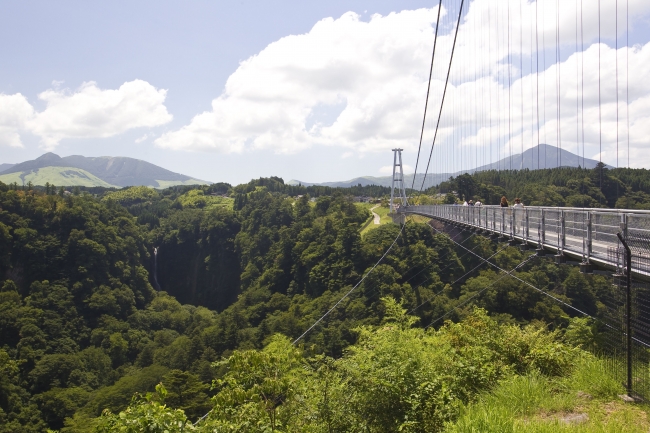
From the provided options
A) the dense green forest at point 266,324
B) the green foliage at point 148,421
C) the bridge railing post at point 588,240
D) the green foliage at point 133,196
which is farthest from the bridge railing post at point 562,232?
the green foliage at point 133,196

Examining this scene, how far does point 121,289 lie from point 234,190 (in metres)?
76.5

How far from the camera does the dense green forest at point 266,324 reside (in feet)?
25.5

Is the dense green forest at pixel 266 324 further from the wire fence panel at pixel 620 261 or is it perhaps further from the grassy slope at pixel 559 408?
the wire fence panel at pixel 620 261

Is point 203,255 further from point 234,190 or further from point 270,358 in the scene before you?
point 270,358

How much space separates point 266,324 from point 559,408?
39.6 meters

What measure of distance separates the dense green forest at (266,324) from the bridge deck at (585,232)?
1.73 metres

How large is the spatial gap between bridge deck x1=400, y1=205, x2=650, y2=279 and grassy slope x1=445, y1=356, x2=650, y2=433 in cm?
164

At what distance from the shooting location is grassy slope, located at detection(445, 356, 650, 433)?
4.73 meters

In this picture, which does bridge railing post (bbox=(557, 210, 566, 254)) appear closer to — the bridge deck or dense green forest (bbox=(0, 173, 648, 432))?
the bridge deck

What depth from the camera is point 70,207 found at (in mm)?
71562

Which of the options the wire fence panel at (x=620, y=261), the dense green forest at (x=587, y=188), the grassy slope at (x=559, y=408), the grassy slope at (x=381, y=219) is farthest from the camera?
the grassy slope at (x=381, y=219)

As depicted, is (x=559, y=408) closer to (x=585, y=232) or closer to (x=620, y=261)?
(x=620, y=261)

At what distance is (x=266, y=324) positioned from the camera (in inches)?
1730

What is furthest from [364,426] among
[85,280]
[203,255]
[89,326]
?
[203,255]
